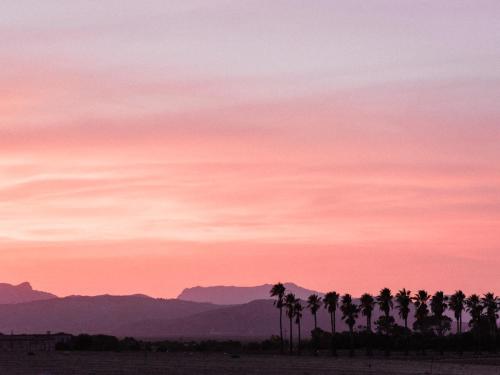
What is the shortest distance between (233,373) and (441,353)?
78718 millimetres

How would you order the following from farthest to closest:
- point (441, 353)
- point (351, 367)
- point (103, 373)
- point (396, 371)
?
1. point (441, 353)
2. point (351, 367)
3. point (396, 371)
4. point (103, 373)

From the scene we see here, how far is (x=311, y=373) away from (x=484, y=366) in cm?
3353

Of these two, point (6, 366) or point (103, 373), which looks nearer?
point (103, 373)

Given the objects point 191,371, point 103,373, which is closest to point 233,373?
point 191,371

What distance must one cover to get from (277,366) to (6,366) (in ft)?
119

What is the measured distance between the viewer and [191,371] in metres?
128

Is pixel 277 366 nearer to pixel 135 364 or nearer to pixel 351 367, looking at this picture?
pixel 351 367

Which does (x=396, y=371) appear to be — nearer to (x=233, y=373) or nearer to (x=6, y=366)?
(x=233, y=373)

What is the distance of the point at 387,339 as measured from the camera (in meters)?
194

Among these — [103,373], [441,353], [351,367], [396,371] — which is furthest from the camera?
[441,353]

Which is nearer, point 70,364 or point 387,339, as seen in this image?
point 70,364

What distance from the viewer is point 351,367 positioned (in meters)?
142

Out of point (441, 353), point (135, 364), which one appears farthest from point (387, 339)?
point (135, 364)

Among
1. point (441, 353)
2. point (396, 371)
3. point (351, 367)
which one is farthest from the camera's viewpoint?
point (441, 353)
